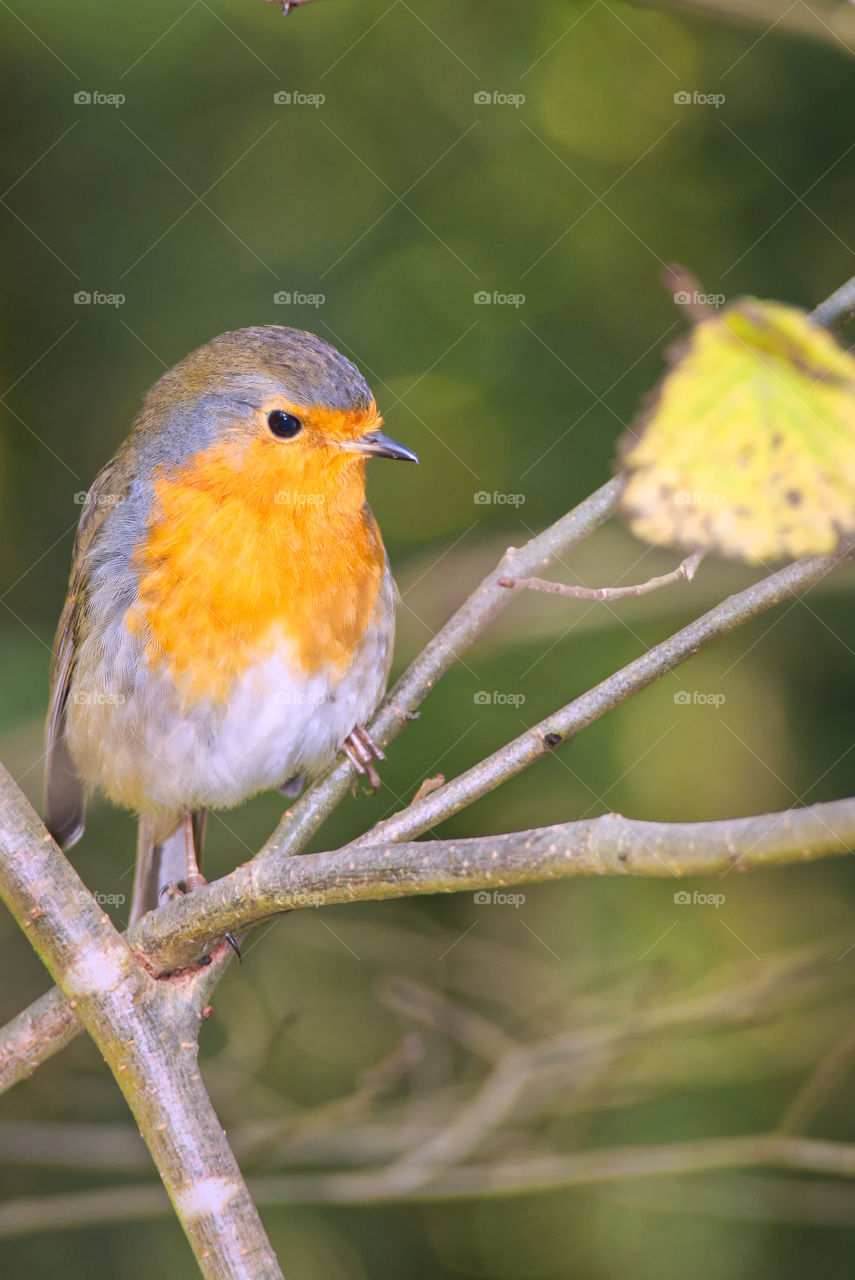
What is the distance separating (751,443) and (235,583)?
1.81 metres

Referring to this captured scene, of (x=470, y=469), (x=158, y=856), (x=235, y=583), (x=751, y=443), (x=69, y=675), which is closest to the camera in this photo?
(x=751, y=443)

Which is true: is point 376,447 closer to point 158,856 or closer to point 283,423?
point 283,423

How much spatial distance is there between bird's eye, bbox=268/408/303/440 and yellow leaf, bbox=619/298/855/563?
5.53 feet

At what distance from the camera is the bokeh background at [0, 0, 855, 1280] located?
360cm

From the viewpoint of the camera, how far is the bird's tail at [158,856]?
3.58m

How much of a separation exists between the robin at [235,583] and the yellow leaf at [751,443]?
1.63 metres

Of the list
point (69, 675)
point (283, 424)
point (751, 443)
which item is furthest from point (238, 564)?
point (751, 443)

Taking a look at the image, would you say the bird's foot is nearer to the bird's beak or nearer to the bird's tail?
the bird's beak

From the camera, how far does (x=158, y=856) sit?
363 cm

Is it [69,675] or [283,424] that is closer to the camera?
[283,424]

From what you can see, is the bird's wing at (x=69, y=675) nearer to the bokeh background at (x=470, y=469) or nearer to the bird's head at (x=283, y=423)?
the bokeh background at (x=470, y=469)

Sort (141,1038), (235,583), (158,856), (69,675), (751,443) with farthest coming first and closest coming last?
(158,856)
(69,675)
(235,583)
(141,1038)
(751,443)

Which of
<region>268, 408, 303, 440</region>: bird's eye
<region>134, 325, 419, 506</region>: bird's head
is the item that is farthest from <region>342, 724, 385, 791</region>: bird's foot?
<region>268, 408, 303, 440</region>: bird's eye

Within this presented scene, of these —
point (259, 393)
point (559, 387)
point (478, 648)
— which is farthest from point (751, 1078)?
point (259, 393)
